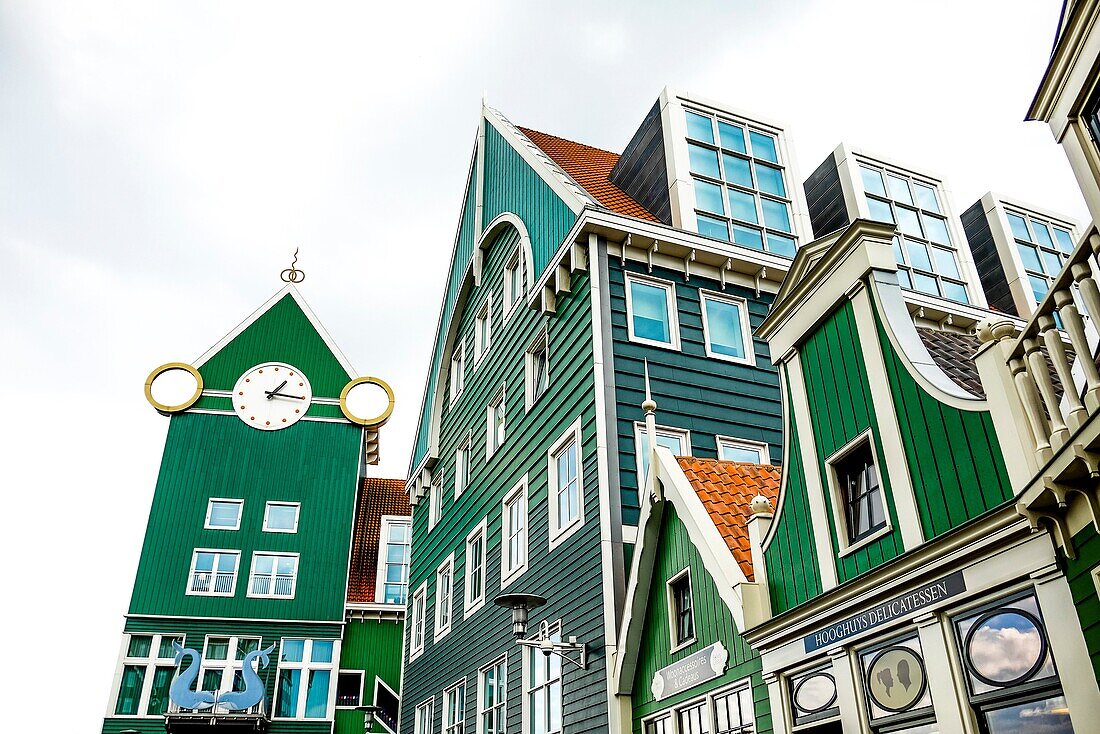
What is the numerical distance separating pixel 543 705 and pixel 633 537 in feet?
11.2

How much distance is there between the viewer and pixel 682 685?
35.2 ft

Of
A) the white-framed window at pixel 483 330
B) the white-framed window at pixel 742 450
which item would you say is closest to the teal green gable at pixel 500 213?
the white-framed window at pixel 483 330

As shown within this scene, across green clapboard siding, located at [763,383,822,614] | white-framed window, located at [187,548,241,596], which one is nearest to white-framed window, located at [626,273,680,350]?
green clapboard siding, located at [763,383,822,614]

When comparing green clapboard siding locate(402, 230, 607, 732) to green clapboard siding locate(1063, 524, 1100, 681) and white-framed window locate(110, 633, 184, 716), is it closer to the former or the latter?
green clapboard siding locate(1063, 524, 1100, 681)

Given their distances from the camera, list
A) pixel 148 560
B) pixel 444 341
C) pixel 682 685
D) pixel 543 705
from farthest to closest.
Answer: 1. pixel 148 560
2. pixel 444 341
3. pixel 543 705
4. pixel 682 685

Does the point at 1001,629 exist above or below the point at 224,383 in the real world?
below

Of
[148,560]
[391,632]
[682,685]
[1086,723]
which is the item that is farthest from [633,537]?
[148,560]

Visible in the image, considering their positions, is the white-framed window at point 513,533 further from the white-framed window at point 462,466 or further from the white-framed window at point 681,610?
the white-framed window at point 681,610

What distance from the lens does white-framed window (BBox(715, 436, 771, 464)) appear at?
1468cm

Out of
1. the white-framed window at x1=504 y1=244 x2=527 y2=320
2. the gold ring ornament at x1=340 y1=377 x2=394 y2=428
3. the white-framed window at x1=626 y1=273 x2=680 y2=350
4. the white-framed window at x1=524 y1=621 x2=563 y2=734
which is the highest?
the gold ring ornament at x1=340 y1=377 x2=394 y2=428

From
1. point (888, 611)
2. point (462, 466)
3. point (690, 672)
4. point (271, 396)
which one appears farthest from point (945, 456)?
point (271, 396)

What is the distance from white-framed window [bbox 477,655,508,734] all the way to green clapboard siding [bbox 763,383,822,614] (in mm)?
8150

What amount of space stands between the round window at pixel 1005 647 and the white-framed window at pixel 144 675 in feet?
90.0

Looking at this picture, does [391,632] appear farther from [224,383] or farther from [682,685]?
[682,685]
